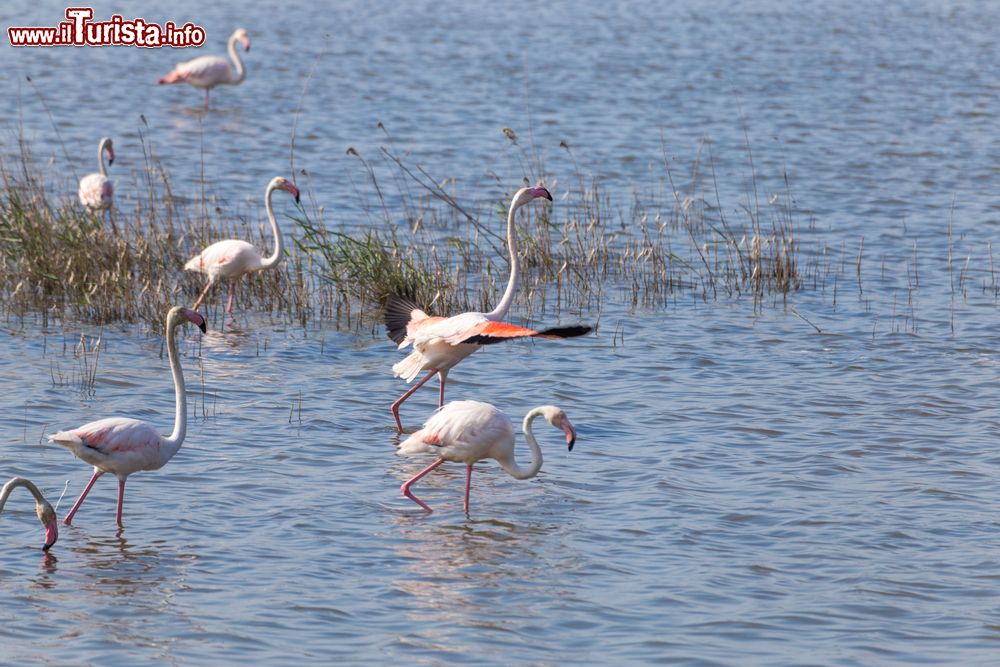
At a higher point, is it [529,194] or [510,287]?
[529,194]

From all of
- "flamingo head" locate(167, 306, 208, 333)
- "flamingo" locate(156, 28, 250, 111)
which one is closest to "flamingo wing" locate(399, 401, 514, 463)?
"flamingo head" locate(167, 306, 208, 333)

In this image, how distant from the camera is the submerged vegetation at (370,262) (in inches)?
456

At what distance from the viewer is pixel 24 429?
29.5ft

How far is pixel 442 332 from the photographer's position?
9133 mm

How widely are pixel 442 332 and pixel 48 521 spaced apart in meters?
3.03

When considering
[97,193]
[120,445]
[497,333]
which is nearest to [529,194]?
[497,333]

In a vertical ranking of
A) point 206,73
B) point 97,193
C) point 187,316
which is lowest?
Result: point 187,316

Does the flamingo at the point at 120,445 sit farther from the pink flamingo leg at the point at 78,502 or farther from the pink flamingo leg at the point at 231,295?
the pink flamingo leg at the point at 231,295

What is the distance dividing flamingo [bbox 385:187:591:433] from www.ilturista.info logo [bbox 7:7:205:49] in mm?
19753

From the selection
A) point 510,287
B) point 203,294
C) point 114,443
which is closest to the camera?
point 114,443

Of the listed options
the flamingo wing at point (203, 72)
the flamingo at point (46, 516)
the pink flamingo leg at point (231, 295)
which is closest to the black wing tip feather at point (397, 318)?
the pink flamingo leg at point (231, 295)

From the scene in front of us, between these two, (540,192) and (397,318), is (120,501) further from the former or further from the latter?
(540,192)

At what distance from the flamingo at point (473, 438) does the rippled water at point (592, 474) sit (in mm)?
282

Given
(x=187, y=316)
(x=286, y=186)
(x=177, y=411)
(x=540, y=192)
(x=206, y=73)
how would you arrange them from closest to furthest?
(x=187, y=316)
(x=177, y=411)
(x=540, y=192)
(x=286, y=186)
(x=206, y=73)
